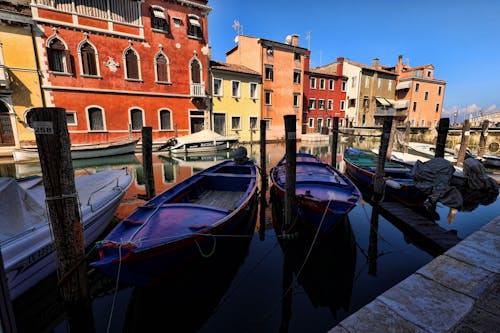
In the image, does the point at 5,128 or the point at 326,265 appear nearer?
the point at 326,265

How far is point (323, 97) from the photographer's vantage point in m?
33.2

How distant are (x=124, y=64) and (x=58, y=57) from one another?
4.12m

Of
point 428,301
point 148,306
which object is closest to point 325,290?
point 428,301

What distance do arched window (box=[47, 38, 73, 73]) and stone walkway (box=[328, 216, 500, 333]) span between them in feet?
71.8

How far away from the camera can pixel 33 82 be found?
16109mm

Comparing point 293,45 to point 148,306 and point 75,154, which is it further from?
point 148,306

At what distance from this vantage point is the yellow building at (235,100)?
23.2m

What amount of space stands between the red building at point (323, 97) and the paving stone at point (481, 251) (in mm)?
28342

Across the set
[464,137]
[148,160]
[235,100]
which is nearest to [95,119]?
[235,100]

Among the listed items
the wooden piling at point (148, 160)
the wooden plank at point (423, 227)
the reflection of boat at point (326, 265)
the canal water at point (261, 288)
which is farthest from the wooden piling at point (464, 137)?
the wooden piling at point (148, 160)

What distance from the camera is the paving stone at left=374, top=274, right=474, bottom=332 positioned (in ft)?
8.32

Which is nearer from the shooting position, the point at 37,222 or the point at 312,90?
the point at 37,222

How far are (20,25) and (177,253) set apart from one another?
2080 cm

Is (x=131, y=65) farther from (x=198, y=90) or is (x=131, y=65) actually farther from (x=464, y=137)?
(x=464, y=137)
